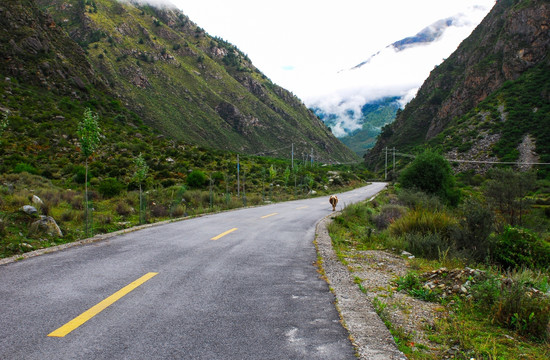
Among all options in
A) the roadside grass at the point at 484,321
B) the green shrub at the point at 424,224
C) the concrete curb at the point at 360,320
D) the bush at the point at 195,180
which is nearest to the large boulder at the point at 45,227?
the concrete curb at the point at 360,320

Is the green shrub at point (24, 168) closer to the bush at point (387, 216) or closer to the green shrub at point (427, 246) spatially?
the bush at point (387, 216)

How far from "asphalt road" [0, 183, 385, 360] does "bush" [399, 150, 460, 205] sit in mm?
28137

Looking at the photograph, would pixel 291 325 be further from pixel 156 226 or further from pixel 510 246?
pixel 156 226

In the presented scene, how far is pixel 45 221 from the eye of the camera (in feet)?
30.3

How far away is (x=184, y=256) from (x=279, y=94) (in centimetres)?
14264

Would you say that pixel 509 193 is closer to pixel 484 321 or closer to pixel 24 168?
pixel 484 321

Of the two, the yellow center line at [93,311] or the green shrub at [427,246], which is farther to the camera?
the green shrub at [427,246]

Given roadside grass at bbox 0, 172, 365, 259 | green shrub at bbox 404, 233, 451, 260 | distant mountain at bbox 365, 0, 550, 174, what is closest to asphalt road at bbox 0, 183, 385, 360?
roadside grass at bbox 0, 172, 365, 259

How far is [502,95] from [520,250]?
2735 inches

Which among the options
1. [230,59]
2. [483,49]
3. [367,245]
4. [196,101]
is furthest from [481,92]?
[230,59]

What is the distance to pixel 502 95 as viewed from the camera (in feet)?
203

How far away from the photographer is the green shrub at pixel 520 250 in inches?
302

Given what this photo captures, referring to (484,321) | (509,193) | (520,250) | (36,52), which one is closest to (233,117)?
(36,52)

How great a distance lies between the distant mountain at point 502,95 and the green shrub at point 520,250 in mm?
50446
